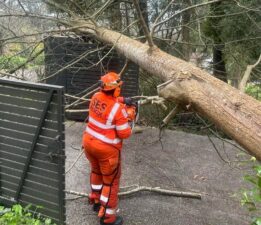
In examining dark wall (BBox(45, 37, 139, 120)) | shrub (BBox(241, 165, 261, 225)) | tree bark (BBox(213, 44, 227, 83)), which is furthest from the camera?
tree bark (BBox(213, 44, 227, 83))

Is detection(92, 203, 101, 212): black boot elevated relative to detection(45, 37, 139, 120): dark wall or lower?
lower

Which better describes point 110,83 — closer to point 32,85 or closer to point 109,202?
point 32,85

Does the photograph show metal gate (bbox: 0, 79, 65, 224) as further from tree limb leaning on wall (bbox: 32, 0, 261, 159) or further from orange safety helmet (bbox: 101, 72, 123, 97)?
tree limb leaning on wall (bbox: 32, 0, 261, 159)

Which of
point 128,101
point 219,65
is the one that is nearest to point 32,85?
point 128,101

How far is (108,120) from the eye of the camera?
4578 millimetres

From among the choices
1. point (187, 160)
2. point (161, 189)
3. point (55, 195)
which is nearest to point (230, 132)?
point (55, 195)

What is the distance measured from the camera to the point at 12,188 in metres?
4.75

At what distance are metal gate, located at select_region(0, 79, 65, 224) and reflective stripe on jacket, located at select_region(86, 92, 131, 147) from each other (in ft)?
1.95

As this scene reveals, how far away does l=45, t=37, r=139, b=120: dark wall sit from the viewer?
8484 millimetres

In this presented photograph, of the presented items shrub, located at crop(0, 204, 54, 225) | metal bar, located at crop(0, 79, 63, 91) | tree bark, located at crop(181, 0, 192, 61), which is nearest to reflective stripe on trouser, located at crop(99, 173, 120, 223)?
shrub, located at crop(0, 204, 54, 225)

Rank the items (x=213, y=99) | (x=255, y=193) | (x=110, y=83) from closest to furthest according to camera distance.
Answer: (x=255, y=193), (x=213, y=99), (x=110, y=83)

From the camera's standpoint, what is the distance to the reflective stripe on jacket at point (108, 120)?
4.56 metres

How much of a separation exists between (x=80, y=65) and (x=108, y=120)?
4533 millimetres

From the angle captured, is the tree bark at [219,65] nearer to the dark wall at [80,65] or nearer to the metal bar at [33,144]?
the dark wall at [80,65]
